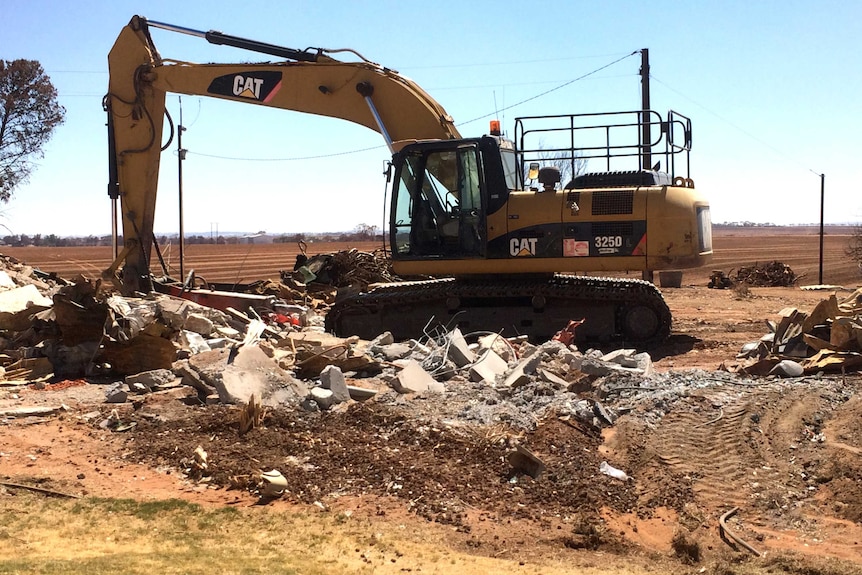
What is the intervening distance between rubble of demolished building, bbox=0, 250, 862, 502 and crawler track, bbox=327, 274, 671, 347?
54 cm

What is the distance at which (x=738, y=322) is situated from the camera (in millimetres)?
15836

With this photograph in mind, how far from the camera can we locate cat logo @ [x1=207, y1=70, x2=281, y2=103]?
13852 mm

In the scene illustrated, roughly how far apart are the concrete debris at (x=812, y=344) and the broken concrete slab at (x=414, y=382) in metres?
3.57

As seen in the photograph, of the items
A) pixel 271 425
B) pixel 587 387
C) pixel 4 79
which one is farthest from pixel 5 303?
pixel 4 79

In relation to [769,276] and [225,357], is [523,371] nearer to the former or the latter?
[225,357]

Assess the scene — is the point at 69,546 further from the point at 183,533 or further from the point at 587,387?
the point at 587,387

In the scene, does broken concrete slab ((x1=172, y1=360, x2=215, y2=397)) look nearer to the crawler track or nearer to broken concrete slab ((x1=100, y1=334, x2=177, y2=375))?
broken concrete slab ((x1=100, y1=334, x2=177, y2=375))

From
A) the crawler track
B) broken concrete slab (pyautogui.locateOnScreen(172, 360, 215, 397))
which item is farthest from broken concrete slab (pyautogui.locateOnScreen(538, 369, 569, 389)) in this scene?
broken concrete slab (pyautogui.locateOnScreen(172, 360, 215, 397))

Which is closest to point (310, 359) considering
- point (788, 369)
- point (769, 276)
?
point (788, 369)

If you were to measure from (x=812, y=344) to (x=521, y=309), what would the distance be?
420cm

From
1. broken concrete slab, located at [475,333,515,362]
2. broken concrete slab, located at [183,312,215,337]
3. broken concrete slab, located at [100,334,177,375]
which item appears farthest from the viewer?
broken concrete slab, located at [183,312,215,337]

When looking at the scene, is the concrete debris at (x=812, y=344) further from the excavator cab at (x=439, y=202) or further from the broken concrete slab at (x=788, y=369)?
the excavator cab at (x=439, y=202)

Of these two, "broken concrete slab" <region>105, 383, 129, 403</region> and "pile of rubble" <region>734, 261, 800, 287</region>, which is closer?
"broken concrete slab" <region>105, 383, 129, 403</region>

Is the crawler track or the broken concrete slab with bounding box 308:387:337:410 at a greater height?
the crawler track
